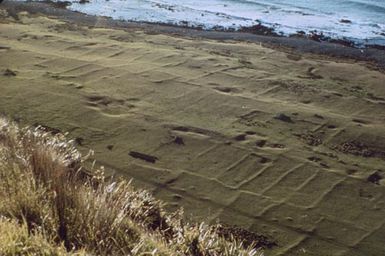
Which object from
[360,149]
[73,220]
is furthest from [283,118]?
[73,220]

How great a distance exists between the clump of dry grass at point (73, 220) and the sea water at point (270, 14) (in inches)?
531

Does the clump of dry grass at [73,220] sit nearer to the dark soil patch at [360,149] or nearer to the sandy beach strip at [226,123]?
the sandy beach strip at [226,123]

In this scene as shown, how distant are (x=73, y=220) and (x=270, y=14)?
58.9 ft

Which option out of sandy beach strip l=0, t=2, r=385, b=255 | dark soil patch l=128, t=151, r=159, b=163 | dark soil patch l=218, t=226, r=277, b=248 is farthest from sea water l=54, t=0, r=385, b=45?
dark soil patch l=218, t=226, r=277, b=248

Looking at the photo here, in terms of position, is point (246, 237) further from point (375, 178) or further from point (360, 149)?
point (360, 149)

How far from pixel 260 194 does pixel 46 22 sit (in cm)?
963

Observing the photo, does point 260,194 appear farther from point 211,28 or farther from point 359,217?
point 211,28

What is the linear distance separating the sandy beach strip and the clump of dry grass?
4.71 feet

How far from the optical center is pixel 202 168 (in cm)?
719

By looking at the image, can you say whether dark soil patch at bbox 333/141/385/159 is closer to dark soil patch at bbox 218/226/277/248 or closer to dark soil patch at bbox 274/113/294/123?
dark soil patch at bbox 274/113/294/123

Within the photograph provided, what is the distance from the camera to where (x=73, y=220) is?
4383 millimetres

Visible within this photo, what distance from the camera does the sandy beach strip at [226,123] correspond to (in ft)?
21.2

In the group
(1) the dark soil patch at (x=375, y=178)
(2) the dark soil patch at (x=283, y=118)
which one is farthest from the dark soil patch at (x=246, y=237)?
(2) the dark soil patch at (x=283, y=118)

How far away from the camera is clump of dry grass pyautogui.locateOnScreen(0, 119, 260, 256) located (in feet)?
13.4
